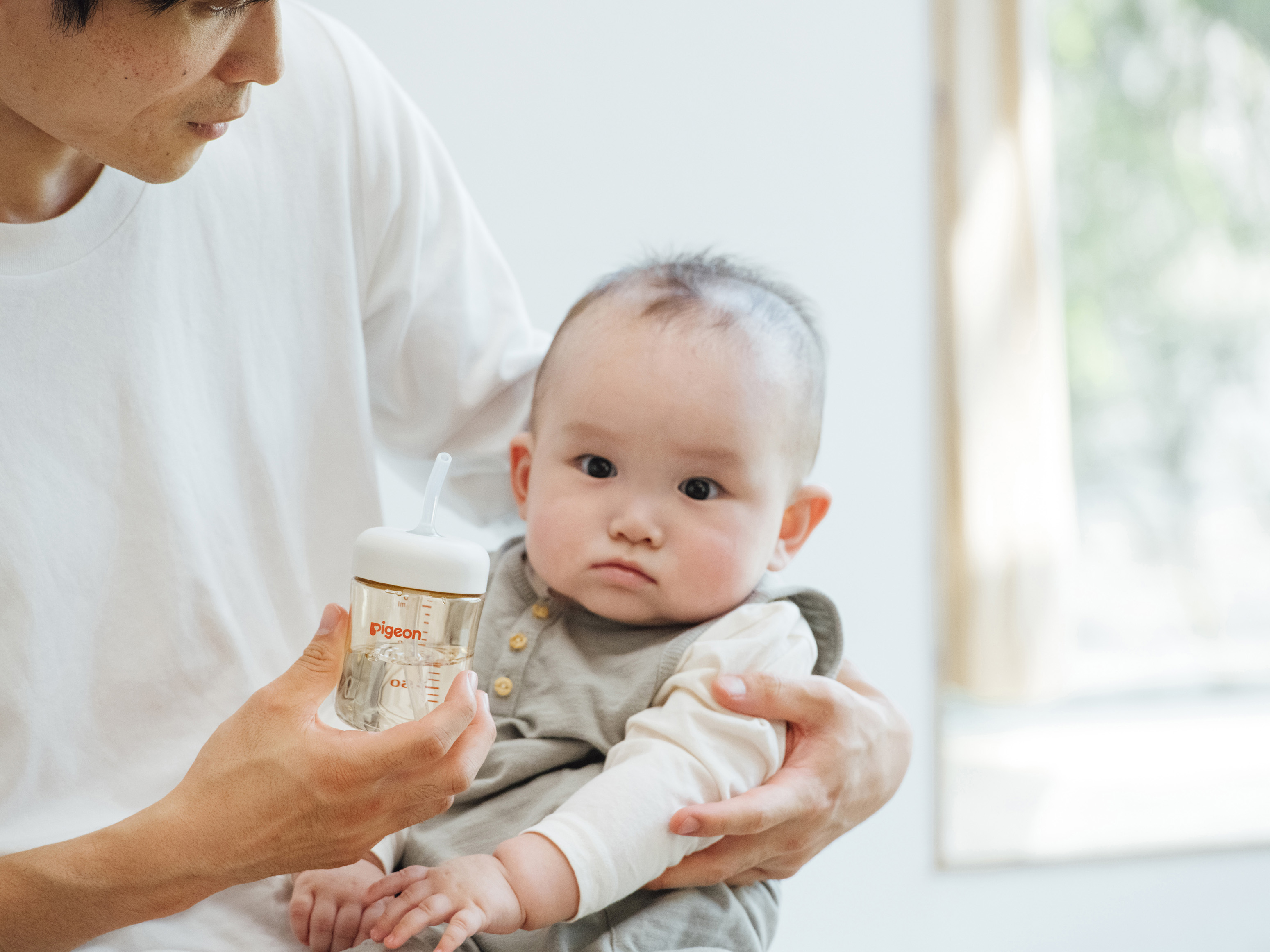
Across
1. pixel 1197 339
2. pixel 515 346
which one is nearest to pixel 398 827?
pixel 515 346

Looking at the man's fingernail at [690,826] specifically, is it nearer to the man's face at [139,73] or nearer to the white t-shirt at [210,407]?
the white t-shirt at [210,407]

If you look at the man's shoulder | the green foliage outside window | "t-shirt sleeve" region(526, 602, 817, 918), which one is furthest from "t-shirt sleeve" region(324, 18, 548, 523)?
the green foliage outside window

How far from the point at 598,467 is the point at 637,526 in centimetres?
9

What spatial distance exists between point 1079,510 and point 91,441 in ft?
8.44

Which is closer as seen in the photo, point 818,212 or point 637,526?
point 637,526

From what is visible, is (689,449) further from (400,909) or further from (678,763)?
(400,909)

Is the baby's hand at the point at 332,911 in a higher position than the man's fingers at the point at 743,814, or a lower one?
lower

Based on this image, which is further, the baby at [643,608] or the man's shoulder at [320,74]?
the man's shoulder at [320,74]

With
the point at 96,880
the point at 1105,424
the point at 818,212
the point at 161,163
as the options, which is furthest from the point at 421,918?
the point at 1105,424

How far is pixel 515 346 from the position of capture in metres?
1.28

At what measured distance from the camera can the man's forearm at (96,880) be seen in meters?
0.80

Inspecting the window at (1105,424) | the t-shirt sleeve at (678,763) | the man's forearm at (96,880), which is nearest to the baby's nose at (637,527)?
the t-shirt sleeve at (678,763)

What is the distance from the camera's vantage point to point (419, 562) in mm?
762

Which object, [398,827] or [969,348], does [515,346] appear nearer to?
[398,827]
